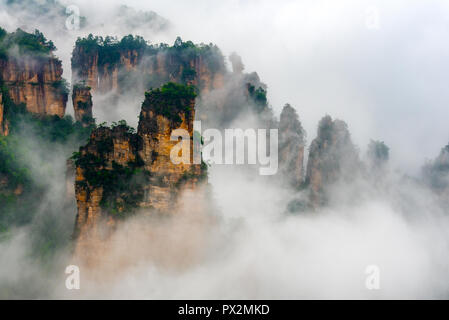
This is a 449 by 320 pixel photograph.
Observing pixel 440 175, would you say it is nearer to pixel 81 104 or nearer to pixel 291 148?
pixel 291 148

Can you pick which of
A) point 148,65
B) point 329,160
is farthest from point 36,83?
point 329,160

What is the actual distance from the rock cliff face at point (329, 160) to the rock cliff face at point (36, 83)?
25.3 metres

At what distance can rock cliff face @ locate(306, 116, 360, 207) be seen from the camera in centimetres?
4191

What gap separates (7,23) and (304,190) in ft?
154

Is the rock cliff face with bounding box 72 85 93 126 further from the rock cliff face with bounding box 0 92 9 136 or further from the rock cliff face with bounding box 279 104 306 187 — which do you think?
the rock cliff face with bounding box 279 104 306 187

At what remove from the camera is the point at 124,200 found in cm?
2611

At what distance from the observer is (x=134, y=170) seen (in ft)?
87.6

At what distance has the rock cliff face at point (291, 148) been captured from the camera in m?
43.2

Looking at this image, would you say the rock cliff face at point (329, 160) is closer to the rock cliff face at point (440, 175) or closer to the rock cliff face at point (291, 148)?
the rock cliff face at point (291, 148)

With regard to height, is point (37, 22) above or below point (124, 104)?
above

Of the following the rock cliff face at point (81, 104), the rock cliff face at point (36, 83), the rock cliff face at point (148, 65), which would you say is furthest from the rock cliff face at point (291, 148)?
the rock cliff face at point (36, 83)

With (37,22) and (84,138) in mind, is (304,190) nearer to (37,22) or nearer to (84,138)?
(84,138)

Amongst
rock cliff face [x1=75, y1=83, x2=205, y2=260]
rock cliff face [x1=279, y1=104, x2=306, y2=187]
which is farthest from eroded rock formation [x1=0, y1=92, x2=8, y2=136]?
rock cliff face [x1=279, y1=104, x2=306, y2=187]
